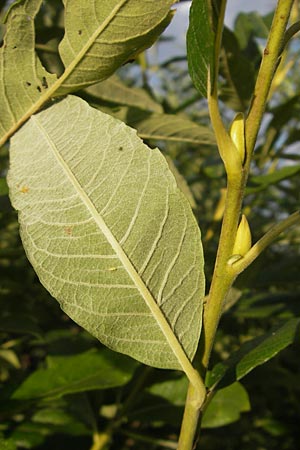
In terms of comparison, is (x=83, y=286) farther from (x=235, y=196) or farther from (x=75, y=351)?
(x=75, y=351)

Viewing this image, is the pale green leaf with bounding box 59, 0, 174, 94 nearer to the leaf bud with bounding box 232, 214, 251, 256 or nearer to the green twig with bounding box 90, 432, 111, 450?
the leaf bud with bounding box 232, 214, 251, 256

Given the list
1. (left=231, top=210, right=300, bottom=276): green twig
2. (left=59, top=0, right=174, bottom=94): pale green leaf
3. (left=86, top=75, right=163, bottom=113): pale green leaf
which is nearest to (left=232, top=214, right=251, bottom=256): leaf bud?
(left=231, top=210, right=300, bottom=276): green twig

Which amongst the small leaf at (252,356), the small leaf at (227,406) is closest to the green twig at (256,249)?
the small leaf at (252,356)

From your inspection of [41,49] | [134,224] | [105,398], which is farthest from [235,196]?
[105,398]

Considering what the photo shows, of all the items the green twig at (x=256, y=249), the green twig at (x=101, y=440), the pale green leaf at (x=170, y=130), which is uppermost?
the green twig at (x=256, y=249)

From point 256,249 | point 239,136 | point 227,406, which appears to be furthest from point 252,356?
point 227,406

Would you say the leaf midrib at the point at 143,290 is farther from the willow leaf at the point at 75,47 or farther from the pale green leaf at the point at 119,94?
the pale green leaf at the point at 119,94
